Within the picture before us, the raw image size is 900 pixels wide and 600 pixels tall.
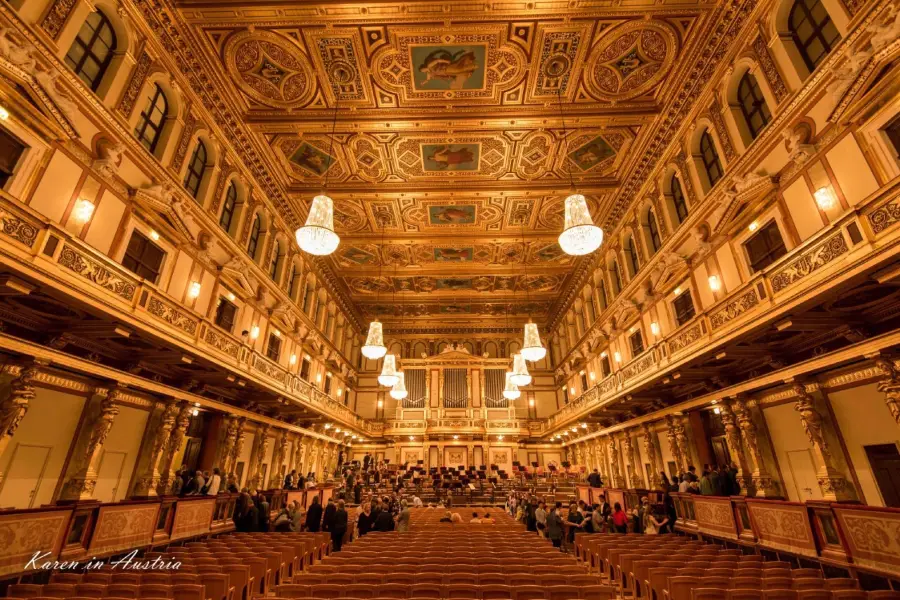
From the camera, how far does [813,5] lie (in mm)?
7219

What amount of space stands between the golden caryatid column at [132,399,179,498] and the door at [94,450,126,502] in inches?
15.7

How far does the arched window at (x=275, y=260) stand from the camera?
47.1ft

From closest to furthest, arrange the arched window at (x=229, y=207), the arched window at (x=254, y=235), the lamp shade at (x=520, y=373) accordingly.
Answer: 1. the arched window at (x=229, y=207)
2. the lamp shade at (x=520, y=373)
3. the arched window at (x=254, y=235)

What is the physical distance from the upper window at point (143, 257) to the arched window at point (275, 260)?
5.25 metres

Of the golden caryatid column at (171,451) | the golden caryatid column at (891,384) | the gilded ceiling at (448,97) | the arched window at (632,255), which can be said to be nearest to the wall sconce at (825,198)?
the golden caryatid column at (891,384)

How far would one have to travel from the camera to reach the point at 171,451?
30.3 ft

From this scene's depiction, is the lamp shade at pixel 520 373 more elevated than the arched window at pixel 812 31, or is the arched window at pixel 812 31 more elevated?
the arched window at pixel 812 31

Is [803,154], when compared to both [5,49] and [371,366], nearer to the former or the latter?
[5,49]

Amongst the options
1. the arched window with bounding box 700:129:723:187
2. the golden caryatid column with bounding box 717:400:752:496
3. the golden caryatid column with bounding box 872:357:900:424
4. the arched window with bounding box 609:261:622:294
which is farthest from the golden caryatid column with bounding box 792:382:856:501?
the arched window with bounding box 609:261:622:294

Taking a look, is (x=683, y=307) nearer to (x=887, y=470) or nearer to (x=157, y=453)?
(x=887, y=470)

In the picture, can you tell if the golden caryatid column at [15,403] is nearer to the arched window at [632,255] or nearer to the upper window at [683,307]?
the upper window at [683,307]

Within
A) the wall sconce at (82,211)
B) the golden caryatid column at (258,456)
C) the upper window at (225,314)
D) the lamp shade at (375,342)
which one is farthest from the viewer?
the golden caryatid column at (258,456)

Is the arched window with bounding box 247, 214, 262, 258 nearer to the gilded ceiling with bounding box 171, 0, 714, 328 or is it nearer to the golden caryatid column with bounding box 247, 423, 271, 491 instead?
the gilded ceiling with bounding box 171, 0, 714, 328

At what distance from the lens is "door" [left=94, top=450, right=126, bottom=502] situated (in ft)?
26.6
